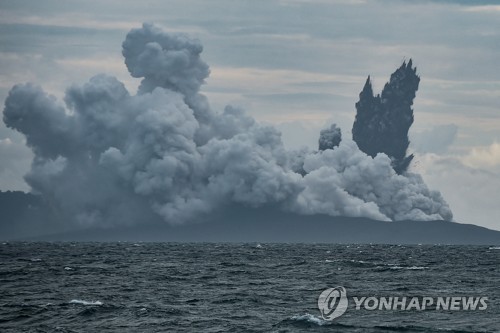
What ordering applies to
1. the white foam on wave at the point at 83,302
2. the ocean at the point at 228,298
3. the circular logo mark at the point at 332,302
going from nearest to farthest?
→ the ocean at the point at 228,298
the circular logo mark at the point at 332,302
the white foam on wave at the point at 83,302

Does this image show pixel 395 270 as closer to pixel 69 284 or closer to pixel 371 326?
pixel 69 284

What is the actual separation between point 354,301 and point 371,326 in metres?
14.3

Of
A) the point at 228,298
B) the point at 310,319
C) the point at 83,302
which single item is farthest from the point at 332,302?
the point at 83,302

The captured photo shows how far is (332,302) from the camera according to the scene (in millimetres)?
77812

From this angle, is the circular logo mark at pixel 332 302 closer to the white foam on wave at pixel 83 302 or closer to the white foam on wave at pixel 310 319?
the white foam on wave at pixel 310 319

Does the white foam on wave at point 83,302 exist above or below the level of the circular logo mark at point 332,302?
below

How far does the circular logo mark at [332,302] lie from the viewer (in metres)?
68.1

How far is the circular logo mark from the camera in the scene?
68.1 meters

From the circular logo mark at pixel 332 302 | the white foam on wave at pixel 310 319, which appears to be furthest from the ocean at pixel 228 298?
the circular logo mark at pixel 332 302

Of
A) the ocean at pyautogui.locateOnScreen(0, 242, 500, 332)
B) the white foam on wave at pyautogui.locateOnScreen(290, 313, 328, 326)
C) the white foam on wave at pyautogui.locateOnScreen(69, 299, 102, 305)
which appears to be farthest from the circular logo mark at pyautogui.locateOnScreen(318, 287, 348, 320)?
the white foam on wave at pyautogui.locateOnScreen(69, 299, 102, 305)

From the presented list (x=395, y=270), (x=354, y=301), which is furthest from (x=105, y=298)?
(x=395, y=270)

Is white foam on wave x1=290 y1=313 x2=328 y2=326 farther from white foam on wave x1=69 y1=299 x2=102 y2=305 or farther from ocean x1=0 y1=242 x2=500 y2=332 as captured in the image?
white foam on wave x1=69 y1=299 x2=102 y2=305

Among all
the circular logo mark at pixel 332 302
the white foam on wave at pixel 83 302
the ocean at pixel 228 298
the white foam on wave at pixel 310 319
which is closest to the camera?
the ocean at pixel 228 298

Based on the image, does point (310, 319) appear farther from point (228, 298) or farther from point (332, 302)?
point (228, 298)
